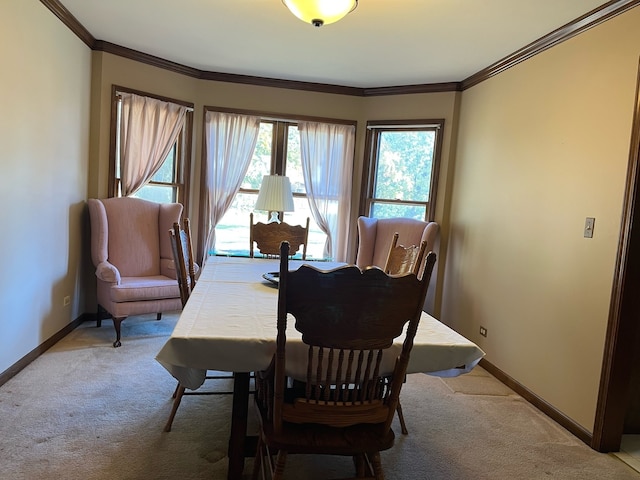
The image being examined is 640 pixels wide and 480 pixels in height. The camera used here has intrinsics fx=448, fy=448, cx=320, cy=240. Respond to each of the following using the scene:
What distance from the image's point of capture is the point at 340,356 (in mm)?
1426

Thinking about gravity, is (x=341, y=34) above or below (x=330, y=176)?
above

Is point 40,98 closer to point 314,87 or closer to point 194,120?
point 194,120

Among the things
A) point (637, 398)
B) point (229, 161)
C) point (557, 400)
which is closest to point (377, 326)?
point (557, 400)

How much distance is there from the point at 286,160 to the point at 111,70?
1834 mm

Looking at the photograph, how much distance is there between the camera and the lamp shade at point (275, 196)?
160 inches

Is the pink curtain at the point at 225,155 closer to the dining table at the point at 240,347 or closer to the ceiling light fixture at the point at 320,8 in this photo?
the ceiling light fixture at the point at 320,8

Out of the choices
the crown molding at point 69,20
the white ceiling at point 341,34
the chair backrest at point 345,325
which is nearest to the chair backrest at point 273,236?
the white ceiling at point 341,34

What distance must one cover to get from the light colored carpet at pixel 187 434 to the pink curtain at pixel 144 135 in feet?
5.88

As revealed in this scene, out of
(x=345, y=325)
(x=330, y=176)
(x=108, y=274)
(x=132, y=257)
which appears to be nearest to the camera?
(x=345, y=325)

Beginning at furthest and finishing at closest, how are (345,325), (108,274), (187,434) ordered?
1. (108,274)
2. (187,434)
3. (345,325)

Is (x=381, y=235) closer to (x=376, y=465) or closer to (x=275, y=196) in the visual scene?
(x=275, y=196)

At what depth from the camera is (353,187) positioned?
4887mm

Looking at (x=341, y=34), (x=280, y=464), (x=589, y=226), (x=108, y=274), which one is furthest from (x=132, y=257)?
(x=589, y=226)

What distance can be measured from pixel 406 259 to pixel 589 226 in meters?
1.08
